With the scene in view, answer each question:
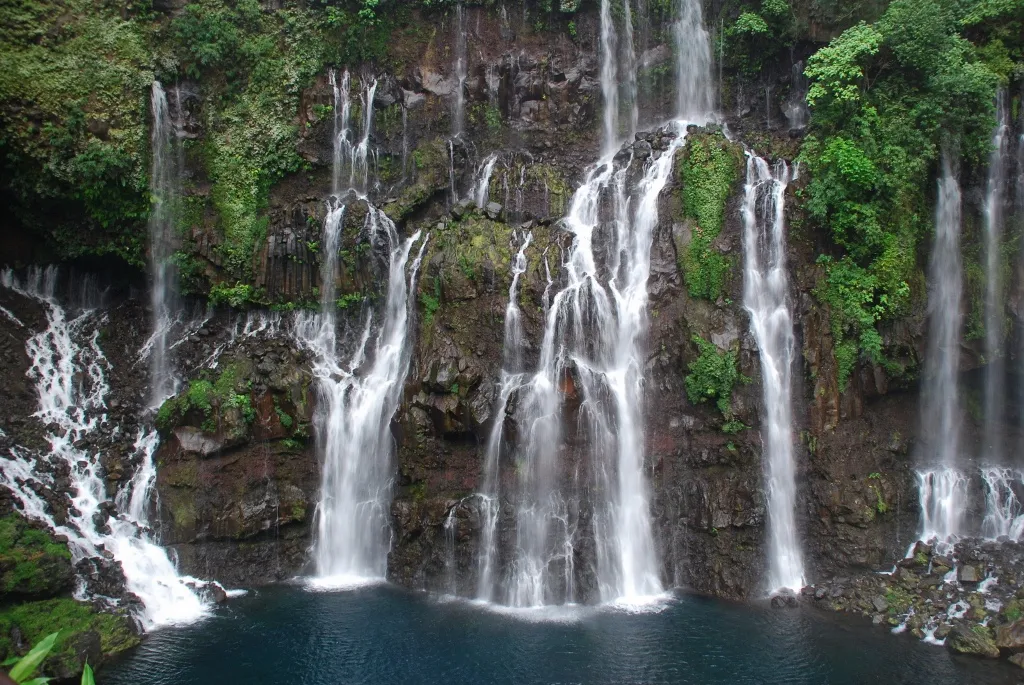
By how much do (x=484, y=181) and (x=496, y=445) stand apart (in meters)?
7.62

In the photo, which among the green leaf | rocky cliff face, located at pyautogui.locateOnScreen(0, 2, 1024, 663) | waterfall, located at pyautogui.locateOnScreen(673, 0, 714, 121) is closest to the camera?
the green leaf

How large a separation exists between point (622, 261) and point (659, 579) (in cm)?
726

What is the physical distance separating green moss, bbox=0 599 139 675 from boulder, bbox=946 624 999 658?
14.2m

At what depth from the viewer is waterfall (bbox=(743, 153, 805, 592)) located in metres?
15.7

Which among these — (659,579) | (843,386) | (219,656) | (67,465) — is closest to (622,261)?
(843,386)

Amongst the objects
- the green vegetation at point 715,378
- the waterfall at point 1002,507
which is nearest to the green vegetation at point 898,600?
the waterfall at point 1002,507

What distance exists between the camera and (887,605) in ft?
46.9

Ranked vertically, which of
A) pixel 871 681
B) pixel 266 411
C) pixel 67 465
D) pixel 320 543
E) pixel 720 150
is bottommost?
pixel 871 681

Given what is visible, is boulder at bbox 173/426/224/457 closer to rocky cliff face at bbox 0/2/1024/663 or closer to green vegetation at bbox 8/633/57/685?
rocky cliff face at bbox 0/2/1024/663

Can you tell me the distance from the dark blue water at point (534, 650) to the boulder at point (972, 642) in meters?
0.22

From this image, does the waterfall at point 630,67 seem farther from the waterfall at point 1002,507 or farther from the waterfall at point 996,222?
the waterfall at point 1002,507

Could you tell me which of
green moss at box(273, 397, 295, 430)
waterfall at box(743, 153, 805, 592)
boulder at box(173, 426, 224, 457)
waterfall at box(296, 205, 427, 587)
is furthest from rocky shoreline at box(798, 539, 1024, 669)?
boulder at box(173, 426, 224, 457)

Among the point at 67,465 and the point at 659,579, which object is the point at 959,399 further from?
the point at 67,465

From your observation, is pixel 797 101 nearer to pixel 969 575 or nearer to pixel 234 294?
pixel 969 575
